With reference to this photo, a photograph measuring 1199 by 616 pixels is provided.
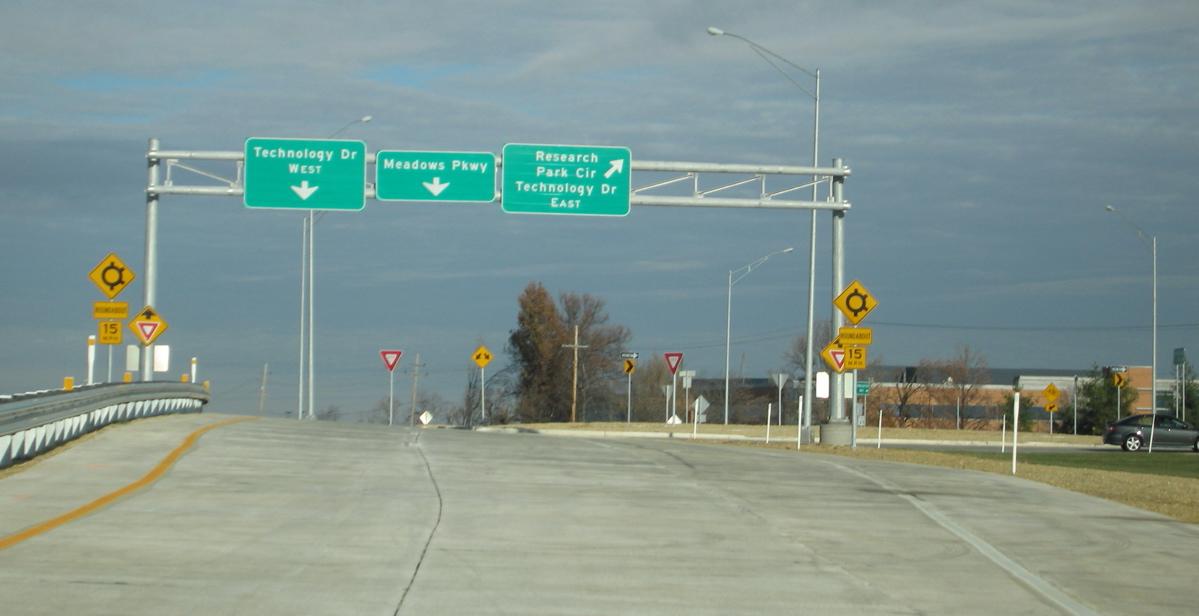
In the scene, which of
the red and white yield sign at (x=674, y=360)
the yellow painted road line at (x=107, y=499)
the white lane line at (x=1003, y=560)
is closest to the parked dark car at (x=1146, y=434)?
the red and white yield sign at (x=674, y=360)

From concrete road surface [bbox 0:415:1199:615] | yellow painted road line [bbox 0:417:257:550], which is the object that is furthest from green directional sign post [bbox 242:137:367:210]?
concrete road surface [bbox 0:415:1199:615]

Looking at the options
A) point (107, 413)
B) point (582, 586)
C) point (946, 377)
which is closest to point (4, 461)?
point (107, 413)

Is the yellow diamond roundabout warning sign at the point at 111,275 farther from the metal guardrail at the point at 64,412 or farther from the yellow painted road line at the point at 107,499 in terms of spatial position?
the yellow painted road line at the point at 107,499

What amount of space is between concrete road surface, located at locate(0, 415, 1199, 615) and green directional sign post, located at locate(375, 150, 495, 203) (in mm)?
13928

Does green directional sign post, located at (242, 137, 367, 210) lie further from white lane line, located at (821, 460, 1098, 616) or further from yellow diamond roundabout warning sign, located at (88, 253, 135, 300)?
white lane line, located at (821, 460, 1098, 616)

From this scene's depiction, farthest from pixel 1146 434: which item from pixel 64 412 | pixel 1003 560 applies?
pixel 64 412

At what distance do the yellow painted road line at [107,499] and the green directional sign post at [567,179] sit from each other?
13539 mm

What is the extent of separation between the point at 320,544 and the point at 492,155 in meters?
23.4

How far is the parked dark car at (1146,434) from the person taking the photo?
5081cm

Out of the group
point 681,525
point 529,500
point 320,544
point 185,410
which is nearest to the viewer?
point 320,544

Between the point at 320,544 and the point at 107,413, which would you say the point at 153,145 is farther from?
the point at 320,544

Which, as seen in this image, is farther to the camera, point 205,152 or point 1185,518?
point 205,152

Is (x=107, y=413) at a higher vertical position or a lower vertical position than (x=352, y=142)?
lower

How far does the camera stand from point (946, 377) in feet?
419
